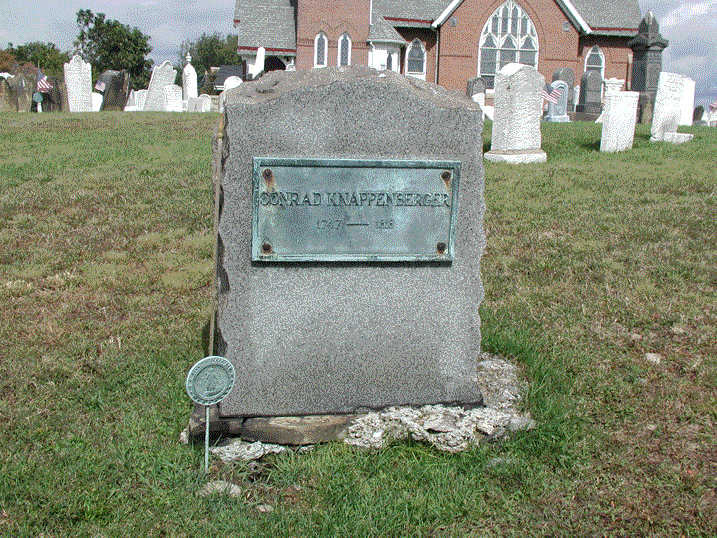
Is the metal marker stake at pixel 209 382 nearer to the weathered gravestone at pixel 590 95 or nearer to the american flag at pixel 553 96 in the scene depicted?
the american flag at pixel 553 96

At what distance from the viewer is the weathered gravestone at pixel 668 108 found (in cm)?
1225

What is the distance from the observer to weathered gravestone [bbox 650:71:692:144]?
482 inches

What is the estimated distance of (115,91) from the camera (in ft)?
82.5

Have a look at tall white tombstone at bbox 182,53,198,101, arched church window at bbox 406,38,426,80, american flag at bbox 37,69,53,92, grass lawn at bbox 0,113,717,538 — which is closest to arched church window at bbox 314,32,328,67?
arched church window at bbox 406,38,426,80

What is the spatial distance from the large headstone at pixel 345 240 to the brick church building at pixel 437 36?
108ft

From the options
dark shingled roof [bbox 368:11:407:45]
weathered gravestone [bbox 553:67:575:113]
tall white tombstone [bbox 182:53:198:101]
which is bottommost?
tall white tombstone [bbox 182:53:198:101]

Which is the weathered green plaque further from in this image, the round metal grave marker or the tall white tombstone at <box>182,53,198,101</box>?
the tall white tombstone at <box>182,53,198,101</box>

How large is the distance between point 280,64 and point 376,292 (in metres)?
37.4

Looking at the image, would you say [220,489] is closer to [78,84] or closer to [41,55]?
[78,84]

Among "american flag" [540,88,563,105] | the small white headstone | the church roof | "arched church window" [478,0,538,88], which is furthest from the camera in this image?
"arched church window" [478,0,538,88]

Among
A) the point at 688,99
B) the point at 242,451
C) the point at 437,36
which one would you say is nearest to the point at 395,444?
the point at 242,451

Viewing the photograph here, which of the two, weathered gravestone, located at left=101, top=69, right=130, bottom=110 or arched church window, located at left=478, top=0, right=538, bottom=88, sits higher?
arched church window, located at left=478, top=0, right=538, bottom=88

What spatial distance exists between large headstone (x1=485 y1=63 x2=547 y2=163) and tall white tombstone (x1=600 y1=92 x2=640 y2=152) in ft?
4.37

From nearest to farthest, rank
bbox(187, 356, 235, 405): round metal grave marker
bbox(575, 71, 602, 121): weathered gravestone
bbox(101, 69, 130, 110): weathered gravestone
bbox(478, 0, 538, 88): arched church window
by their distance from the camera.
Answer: bbox(187, 356, 235, 405): round metal grave marker → bbox(575, 71, 602, 121): weathered gravestone → bbox(101, 69, 130, 110): weathered gravestone → bbox(478, 0, 538, 88): arched church window
